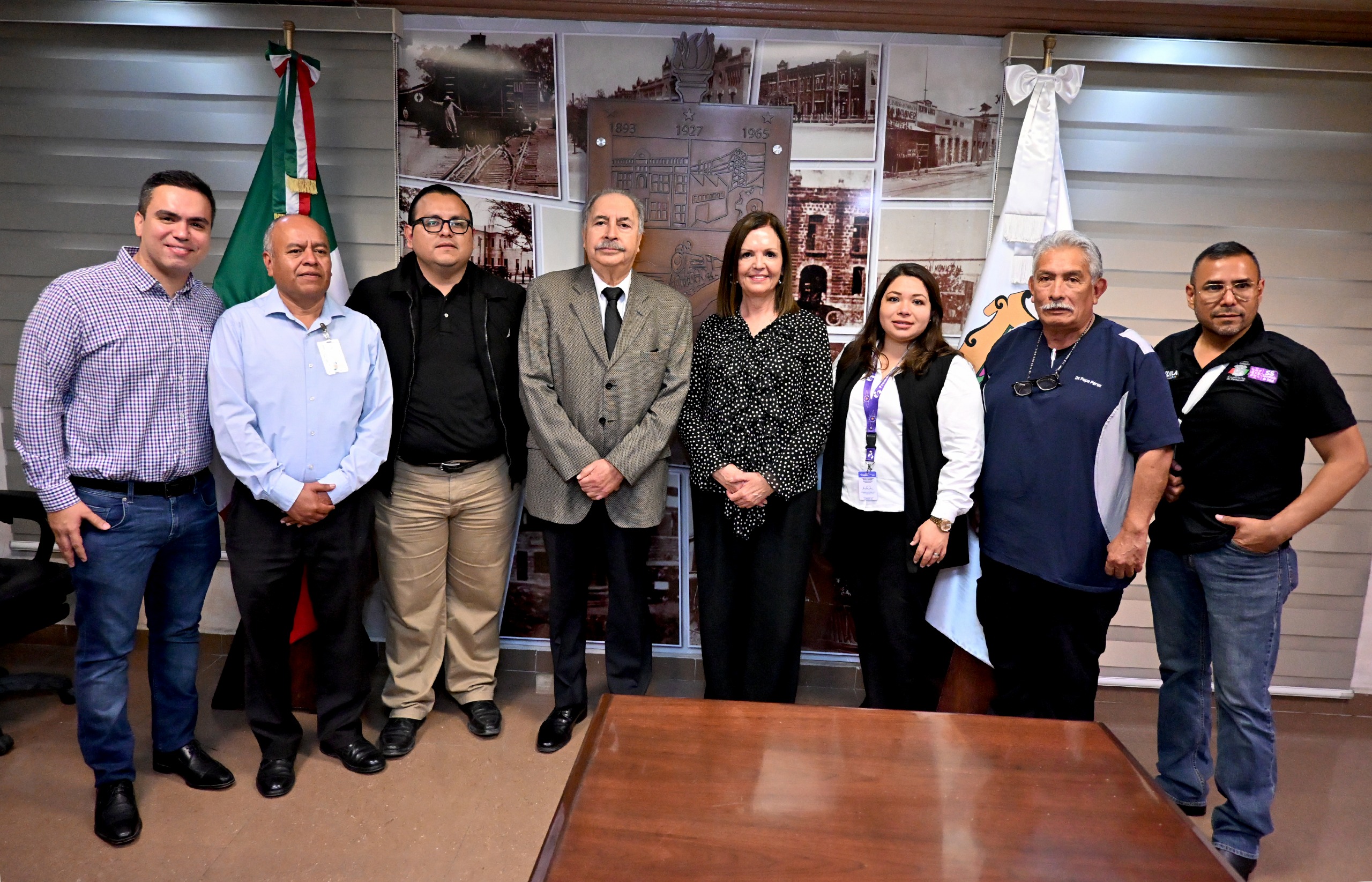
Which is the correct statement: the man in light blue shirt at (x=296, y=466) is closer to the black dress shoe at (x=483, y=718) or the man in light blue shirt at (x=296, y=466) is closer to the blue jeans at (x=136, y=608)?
the blue jeans at (x=136, y=608)

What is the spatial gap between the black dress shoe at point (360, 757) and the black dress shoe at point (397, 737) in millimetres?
38

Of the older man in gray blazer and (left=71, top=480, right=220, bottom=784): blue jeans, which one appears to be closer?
(left=71, top=480, right=220, bottom=784): blue jeans

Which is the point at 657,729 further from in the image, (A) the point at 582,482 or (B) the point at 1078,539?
(B) the point at 1078,539

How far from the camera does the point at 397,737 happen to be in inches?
116

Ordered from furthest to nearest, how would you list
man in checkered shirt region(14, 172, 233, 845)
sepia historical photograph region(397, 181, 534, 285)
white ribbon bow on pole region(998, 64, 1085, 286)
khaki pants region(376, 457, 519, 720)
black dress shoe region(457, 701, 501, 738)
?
sepia historical photograph region(397, 181, 534, 285)
white ribbon bow on pole region(998, 64, 1085, 286)
black dress shoe region(457, 701, 501, 738)
khaki pants region(376, 457, 519, 720)
man in checkered shirt region(14, 172, 233, 845)

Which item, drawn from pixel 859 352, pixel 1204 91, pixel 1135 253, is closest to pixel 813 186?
pixel 859 352

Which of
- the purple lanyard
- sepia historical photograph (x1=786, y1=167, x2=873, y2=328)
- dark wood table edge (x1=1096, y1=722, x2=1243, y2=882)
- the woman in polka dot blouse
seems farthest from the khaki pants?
dark wood table edge (x1=1096, y1=722, x2=1243, y2=882)

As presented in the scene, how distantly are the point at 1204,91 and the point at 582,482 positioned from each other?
290 cm

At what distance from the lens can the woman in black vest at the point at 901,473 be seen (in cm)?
265

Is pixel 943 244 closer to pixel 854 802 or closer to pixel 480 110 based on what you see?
pixel 480 110

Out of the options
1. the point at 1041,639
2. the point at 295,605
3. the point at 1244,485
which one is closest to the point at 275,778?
the point at 295,605

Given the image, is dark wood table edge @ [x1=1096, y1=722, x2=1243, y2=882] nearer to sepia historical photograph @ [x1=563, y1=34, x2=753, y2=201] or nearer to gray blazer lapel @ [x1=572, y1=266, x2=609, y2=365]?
gray blazer lapel @ [x1=572, y1=266, x2=609, y2=365]

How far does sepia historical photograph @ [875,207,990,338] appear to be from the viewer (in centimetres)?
338

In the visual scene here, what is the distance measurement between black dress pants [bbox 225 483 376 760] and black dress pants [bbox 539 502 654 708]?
0.65 meters
